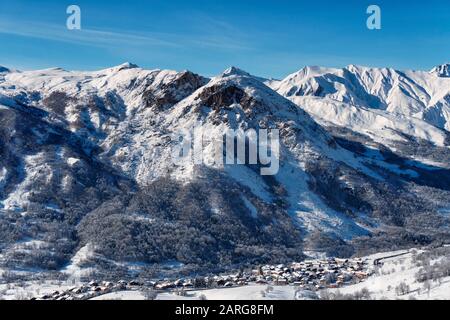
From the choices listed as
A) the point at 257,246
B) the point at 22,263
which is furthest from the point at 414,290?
the point at 22,263

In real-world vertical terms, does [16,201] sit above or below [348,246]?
above

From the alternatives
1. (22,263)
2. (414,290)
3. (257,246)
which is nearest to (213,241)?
(257,246)

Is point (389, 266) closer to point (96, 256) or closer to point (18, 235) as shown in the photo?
point (96, 256)

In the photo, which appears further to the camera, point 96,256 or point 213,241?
point 213,241

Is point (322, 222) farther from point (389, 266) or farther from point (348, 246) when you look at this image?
point (389, 266)
